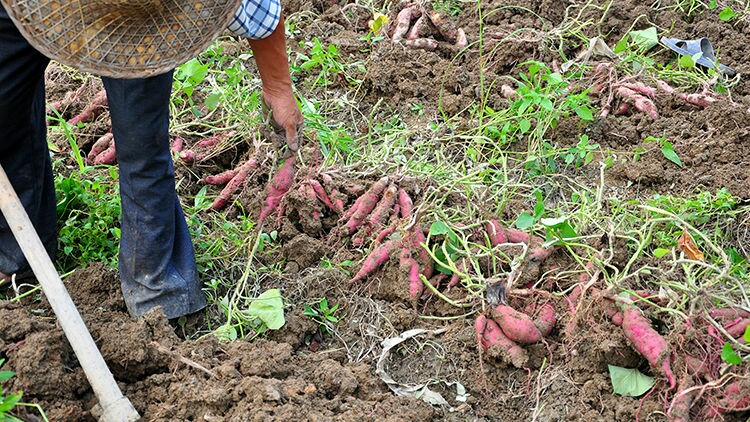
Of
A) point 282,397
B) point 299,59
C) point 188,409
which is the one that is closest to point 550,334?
point 282,397

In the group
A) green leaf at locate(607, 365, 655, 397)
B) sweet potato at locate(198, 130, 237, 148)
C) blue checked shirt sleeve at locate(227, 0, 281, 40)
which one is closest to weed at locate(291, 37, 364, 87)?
sweet potato at locate(198, 130, 237, 148)

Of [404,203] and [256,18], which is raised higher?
[256,18]

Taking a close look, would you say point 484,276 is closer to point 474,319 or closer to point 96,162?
point 474,319

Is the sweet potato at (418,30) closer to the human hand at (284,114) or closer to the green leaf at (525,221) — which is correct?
the human hand at (284,114)

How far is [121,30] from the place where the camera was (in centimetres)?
187

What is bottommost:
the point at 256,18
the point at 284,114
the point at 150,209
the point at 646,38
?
the point at 646,38

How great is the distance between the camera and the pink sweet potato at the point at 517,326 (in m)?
2.40

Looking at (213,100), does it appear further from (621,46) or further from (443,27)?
(621,46)

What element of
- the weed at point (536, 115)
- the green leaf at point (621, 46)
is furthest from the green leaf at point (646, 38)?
the weed at point (536, 115)

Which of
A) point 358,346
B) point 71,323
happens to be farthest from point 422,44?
point 71,323

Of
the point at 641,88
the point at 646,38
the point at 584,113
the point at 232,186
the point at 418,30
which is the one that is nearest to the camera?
the point at 232,186

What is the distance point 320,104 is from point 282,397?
1.90m

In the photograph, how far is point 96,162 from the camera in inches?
128

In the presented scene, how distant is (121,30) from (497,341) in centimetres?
135
